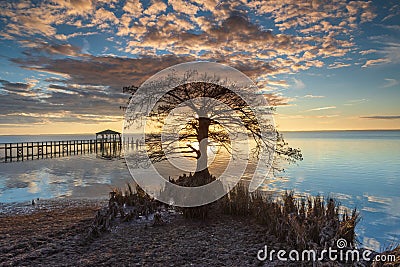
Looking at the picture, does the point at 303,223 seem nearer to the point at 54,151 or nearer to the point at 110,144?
the point at 110,144

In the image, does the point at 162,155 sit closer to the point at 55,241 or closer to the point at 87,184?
the point at 55,241

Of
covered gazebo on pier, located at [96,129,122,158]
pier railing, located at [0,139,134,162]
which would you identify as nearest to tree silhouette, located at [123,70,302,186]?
pier railing, located at [0,139,134,162]

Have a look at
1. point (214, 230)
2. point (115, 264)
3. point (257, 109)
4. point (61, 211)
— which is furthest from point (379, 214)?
point (61, 211)

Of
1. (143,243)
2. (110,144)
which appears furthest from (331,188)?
(110,144)

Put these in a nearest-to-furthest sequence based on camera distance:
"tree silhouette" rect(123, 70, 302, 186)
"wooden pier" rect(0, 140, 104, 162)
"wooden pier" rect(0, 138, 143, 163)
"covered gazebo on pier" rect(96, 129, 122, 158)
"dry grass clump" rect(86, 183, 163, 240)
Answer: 1. "dry grass clump" rect(86, 183, 163, 240)
2. "tree silhouette" rect(123, 70, 302, 186)
3. "wooden pier" rect(0, 140, 104, 162)
4. "wooden pier" rect(0, 138, 143, 163)
5. "covered gazebo on pier" rect(96, 129, 122, 158)

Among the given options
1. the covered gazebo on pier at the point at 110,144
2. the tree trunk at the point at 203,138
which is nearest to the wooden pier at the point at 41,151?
the covered gazebo on pier at the point at 110,144

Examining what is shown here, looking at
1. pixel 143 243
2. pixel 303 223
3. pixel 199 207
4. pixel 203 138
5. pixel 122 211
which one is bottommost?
pixel 143 243

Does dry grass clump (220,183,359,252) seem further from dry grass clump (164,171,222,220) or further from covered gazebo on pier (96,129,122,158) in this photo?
covered gazebo on pier (96,129,122,158)

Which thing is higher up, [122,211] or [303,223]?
[303,223]

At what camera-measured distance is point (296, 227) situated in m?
5.75

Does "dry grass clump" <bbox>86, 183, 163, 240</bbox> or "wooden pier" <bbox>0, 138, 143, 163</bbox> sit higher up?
"dry grass clump" <bbox>86, 183, 163, 240</bbox>

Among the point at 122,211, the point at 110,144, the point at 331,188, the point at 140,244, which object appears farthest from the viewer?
the point at 110,144

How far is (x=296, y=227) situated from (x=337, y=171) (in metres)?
26.2

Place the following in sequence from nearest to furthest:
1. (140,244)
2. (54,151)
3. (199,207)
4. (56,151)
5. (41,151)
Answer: (140,244), (199,207), (41,151), (54,151), (56,151)
